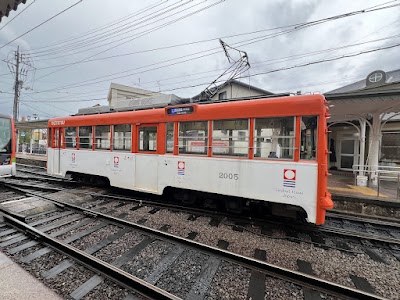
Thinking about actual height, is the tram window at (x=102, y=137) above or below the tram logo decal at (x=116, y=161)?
above

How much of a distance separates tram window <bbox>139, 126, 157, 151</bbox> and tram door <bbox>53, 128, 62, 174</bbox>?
178 inches

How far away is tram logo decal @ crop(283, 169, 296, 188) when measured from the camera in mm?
4418

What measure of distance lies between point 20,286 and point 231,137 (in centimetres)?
443

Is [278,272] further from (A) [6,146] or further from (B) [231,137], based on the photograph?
(A) [6,146]

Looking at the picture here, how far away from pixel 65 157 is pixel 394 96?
1238cm

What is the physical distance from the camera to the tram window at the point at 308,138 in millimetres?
4348

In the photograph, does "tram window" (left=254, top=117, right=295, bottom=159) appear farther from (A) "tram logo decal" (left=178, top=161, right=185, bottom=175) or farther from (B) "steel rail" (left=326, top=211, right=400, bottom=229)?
(B) "steel rail" (left=326, top=211, right=400, bottom=229)

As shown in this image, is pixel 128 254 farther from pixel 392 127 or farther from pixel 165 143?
pixel 392 127

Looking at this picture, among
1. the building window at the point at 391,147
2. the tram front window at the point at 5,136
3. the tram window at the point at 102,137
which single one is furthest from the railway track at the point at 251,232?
the building window at the point at 391,147

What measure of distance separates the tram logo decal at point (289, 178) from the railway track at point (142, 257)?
4.68 feet

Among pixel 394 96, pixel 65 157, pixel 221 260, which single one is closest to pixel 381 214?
pixel 394 96

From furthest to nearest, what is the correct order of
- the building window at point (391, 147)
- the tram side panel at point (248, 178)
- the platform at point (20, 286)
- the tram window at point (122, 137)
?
the building window at point (391, 147), the tram window at point (122, 137), the tram side panel at point (248, 178), the platform at point (20, 286)

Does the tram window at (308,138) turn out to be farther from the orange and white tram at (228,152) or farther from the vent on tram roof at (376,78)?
the vent on tram roof at (376,78)

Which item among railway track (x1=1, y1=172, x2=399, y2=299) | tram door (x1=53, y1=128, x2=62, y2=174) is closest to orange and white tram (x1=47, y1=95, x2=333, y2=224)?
railway track (x1=1, y1=172, x2=399, y2=299)
